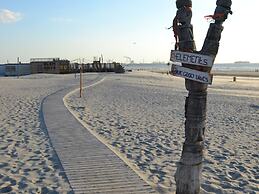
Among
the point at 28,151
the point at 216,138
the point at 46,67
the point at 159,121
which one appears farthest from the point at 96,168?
the point at 46,67

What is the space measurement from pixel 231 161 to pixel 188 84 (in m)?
4.25

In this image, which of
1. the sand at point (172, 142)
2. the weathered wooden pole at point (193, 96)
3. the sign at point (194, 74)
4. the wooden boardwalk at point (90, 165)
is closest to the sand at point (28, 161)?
the wooden boardwalk at point (90, 165)

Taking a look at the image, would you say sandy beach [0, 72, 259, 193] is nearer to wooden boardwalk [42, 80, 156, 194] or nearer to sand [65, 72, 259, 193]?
sand [65, 72, 259, 193]

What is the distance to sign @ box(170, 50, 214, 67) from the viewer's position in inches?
142

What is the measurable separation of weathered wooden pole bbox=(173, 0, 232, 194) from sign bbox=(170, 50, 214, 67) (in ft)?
0.15

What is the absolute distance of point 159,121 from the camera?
12.6 m

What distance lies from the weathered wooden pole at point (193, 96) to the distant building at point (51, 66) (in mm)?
66474

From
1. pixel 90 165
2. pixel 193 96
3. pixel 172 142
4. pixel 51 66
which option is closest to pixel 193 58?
pixel 193 96

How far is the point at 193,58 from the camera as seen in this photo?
365 cm

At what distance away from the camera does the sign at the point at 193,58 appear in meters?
3.60

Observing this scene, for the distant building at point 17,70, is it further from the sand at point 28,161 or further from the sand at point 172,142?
the sand at point 28,161

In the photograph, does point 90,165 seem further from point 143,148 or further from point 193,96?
point 193,96

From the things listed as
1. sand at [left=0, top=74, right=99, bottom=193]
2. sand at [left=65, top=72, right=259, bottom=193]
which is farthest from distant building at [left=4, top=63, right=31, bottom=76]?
sand at [left=0, top=74, right=99, bottom=193]

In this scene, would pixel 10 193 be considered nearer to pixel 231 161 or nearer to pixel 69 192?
pixel 69 192
